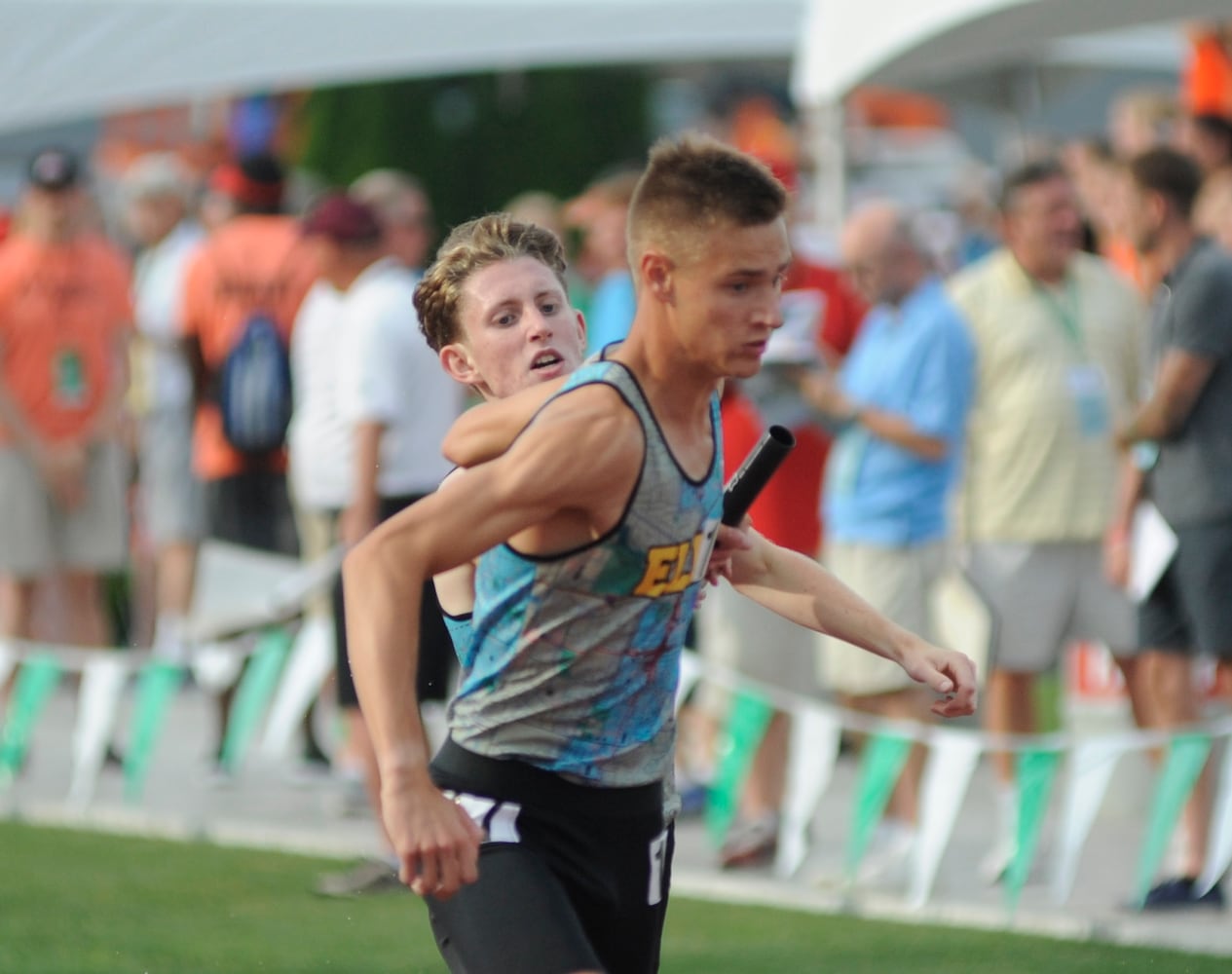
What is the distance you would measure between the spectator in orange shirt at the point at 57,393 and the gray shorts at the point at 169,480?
83cm

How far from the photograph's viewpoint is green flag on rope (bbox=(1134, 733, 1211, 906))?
712cm

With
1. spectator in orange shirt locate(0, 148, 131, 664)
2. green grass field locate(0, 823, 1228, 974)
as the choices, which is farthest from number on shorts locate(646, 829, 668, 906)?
spectator in orange shirt locate(0, 148, 131, 664)

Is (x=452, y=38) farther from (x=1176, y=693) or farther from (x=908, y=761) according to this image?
(x=1176, y=693)

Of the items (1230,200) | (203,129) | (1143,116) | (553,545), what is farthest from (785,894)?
(203,129)

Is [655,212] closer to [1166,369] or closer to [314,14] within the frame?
[1166,369]

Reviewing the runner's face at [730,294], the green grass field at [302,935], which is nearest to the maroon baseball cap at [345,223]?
the green grass field at [302,935]

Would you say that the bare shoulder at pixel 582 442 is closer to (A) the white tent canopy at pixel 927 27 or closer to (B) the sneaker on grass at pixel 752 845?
(B) the sneaker on grass at pixel 752 845

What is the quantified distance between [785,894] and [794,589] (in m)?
3.68

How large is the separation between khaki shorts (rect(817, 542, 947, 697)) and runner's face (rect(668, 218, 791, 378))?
4461mm

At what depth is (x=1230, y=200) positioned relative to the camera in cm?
820

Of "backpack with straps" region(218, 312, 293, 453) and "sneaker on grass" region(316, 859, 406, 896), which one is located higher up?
"backpack with straps" region(218, 312, 293, 453)

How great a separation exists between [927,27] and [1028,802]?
11.7ft

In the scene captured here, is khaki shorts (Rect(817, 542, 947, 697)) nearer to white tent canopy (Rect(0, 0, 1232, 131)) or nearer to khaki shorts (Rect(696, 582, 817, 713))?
khaki shorts (Rect(696, 582, 817, 713))

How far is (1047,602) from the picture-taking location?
800cm
